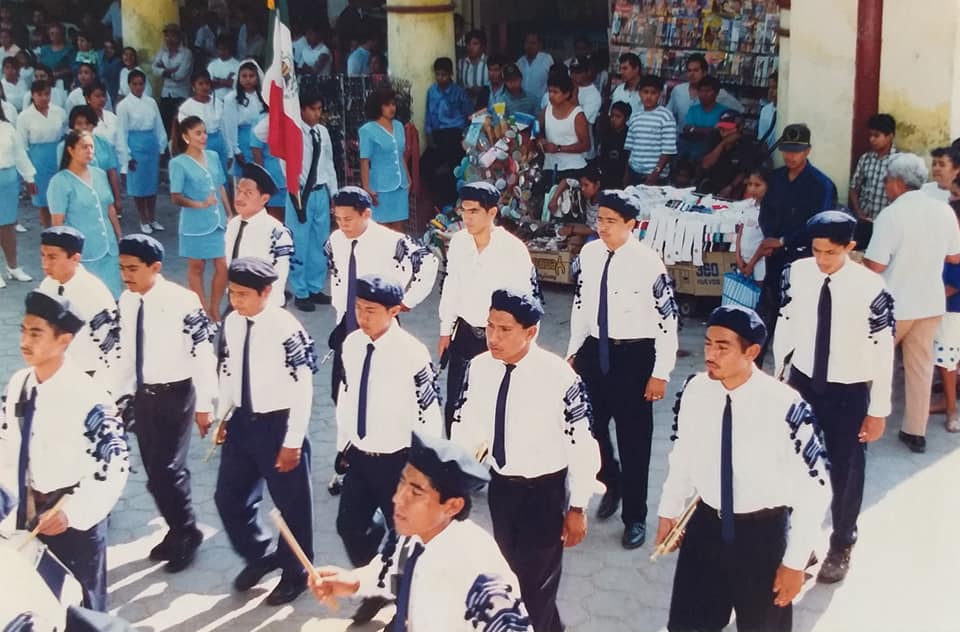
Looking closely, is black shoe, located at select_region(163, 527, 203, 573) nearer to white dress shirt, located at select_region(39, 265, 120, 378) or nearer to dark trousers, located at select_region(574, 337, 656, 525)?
white dress shirt, located at select_region(39, 265, 120, 378)

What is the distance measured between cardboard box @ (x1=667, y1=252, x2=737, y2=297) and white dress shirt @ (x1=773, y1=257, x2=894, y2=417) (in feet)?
13.1

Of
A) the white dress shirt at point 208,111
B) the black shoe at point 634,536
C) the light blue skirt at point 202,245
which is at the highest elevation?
the white dress shirt at point 208,111

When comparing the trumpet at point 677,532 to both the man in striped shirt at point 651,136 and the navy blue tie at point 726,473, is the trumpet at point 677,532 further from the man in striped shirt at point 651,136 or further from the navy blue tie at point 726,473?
the man in striped shirt at point 651,136

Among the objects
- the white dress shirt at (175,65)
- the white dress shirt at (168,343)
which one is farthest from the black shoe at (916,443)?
the white dress shirt at (175,65)

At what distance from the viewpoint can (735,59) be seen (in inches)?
484

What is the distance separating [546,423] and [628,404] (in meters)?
1.55

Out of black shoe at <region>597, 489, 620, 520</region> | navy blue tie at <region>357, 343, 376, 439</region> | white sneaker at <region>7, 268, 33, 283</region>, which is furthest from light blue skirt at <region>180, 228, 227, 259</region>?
navy blue tie at <region>357, 343, 376, 439</region>

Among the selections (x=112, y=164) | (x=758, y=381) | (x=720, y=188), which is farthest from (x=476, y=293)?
(x=112, y=164)

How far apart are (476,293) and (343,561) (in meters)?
1.62

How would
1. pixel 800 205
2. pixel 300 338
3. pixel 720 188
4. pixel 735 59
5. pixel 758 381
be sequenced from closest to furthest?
pixel 758 381 → pixel 300 338 → pixel 800 205 → pixel 720 188 → pixel 735 59

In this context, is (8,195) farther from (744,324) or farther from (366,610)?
(744,324)

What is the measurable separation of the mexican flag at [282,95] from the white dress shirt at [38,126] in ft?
11.1

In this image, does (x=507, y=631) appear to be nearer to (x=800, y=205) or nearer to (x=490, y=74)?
(x=800, y=205)

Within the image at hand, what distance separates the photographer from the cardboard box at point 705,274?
1002cm
